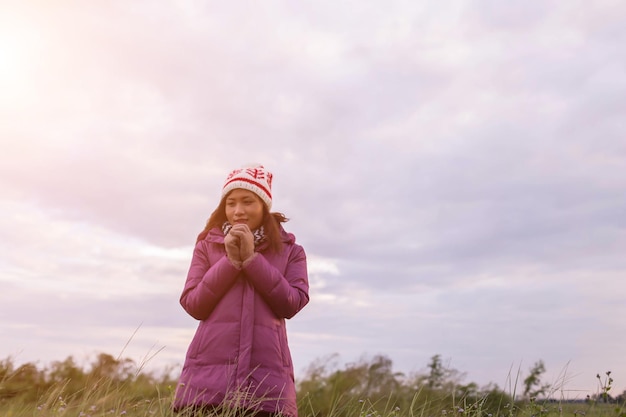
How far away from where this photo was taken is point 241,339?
15.5 feet

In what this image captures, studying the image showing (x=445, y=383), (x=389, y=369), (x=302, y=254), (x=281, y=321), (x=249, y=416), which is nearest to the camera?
(x=249, y=416)

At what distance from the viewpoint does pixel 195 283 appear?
5.04 metres

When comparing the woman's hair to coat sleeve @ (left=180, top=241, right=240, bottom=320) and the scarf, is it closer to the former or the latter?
the scarf

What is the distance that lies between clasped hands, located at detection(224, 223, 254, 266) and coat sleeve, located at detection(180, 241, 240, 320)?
60mm

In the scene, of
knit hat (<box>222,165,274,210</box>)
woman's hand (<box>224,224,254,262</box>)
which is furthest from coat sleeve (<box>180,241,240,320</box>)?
knit hat (<box>222,165,274,210</box>)

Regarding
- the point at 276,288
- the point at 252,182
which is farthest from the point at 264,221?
the point at 276,288

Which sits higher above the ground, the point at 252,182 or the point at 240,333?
the point at 252,182

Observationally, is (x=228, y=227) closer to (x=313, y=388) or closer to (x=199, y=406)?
(x=199, y=406)

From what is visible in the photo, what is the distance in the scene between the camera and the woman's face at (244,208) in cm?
515

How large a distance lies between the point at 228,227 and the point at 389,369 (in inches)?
261

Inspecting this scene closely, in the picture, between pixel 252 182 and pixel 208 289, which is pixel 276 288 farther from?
pixel 252 182

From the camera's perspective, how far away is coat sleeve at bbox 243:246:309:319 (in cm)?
475

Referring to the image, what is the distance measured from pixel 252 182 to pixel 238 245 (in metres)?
0.66

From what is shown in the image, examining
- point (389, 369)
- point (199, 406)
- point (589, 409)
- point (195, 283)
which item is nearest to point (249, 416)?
point (199, 406)
